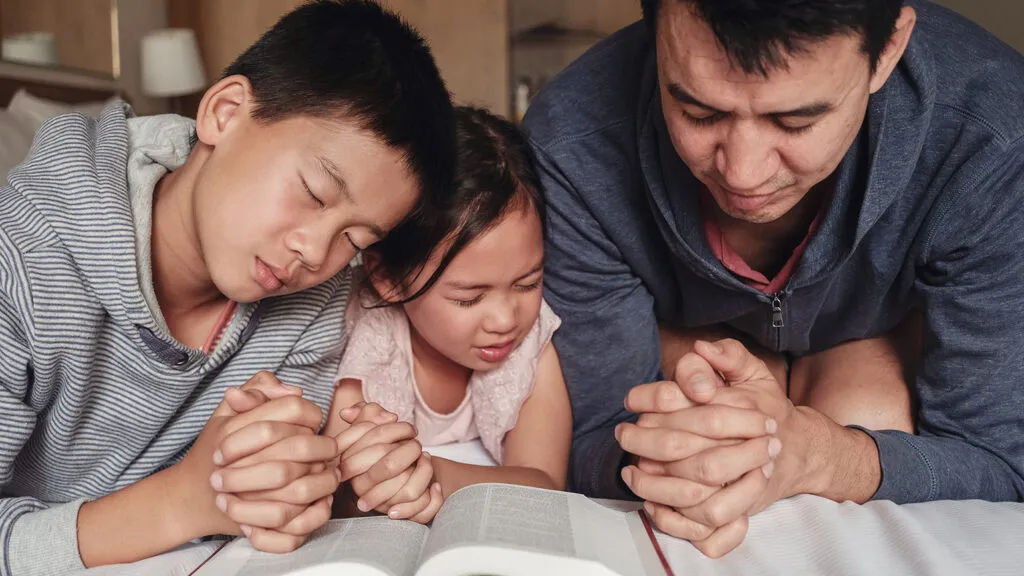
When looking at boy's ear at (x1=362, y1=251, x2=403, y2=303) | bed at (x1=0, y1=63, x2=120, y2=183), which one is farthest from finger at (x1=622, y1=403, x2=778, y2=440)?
bed at (x1=0, y1=63, x2=120, y2=183)

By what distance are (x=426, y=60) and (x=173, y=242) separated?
424 millimetres

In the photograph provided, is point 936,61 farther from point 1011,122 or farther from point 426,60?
point 426,60

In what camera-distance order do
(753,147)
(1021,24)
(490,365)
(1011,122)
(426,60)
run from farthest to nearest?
(1021,24) < (490,365) < (426,60) < (1011,122) < (753,147)

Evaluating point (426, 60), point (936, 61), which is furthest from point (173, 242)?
point (936, 61)

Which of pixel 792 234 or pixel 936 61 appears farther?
pixel 792 234

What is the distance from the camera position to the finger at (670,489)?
2.88 feet

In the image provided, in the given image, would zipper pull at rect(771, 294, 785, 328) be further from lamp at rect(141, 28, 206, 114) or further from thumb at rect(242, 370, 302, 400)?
lamp at rect(141, 28, 206, 114)

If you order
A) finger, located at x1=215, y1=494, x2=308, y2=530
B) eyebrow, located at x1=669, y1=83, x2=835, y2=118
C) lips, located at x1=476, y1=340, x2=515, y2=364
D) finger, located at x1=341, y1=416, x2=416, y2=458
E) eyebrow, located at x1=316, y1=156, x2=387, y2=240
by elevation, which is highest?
eyebrow, located at x1=669, y1=83, x2=835, y2=118

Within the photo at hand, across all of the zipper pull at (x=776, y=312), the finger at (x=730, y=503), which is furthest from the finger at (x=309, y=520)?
the zipper pull at (x=776, y=312)

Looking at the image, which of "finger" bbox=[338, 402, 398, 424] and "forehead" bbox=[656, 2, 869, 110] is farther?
"finger" bbox=[338, 402, 398, 424]

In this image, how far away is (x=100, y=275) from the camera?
1.05 m

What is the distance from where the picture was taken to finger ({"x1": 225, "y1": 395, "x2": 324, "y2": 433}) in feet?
2.93

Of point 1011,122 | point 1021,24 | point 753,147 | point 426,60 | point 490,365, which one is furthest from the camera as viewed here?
point 1021,24

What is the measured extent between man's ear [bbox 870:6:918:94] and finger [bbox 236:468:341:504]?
757 mm
